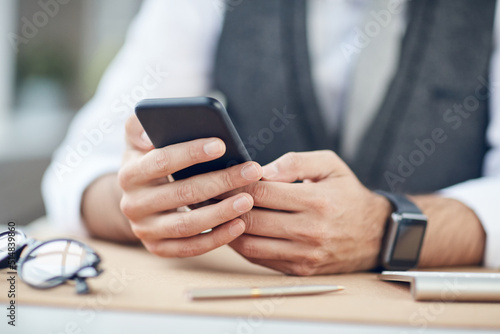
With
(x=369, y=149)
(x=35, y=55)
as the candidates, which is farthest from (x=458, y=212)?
(x=35, y=55)

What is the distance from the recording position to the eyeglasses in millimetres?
381

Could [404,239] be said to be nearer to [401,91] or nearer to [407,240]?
[407,240]

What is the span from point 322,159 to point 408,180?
1.55 ft

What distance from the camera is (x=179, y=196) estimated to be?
0.48 metres

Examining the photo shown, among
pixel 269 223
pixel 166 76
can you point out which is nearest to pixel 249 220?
pixel 269 223

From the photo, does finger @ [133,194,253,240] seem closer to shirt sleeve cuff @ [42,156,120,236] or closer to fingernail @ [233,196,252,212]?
fingernail @ [233,196,252,212]

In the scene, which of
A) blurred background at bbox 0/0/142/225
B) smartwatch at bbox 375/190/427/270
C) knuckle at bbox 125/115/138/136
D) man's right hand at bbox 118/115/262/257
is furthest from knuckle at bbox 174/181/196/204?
blurred background at bbox 0/0/142/225

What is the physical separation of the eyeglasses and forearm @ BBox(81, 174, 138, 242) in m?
0.21

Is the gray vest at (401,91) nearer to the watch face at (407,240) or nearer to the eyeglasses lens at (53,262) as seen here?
the watch face at (407,240)

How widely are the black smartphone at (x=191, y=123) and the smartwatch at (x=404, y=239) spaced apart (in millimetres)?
211

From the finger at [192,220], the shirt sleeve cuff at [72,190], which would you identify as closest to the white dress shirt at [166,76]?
the shirt sleeve cuff at [72,190]

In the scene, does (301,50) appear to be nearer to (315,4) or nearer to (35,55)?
(315,4)

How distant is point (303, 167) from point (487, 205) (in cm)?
32

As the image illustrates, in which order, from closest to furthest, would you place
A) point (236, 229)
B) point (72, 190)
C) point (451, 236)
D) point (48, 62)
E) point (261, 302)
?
point (261, 302) < point (236, 229) < point (451, 236) < point (72, 190) < point (48, 62)
